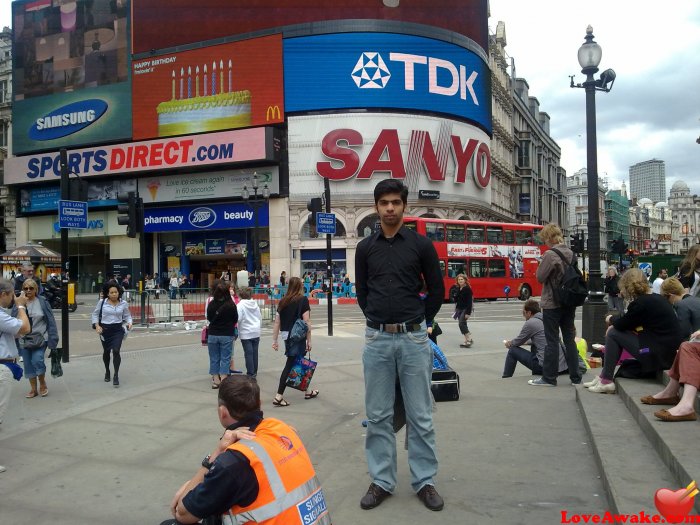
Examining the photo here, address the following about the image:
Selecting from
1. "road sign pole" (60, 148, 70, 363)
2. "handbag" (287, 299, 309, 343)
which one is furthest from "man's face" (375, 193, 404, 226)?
"road sign pole" (60, 148, 70, 363)

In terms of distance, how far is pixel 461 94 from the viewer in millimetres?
42812

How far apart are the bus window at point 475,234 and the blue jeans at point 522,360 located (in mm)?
21568

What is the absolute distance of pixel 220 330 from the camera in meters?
8.61

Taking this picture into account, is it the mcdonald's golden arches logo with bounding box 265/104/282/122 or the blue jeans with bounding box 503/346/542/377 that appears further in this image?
the mcdonald's golden arches logo with bounding box 265/104/282/122

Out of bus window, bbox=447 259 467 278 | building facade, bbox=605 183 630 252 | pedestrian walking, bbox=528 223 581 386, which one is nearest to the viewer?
pedestrian walking, bbox=528 223 581 386

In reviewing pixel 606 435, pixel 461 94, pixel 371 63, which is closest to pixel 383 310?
pixel 606 435

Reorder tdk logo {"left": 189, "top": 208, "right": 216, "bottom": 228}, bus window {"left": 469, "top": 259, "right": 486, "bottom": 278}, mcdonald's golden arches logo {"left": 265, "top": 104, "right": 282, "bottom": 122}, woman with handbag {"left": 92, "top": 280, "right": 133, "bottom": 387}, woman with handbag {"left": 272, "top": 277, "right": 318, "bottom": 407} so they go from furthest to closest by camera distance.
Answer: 1. tdk logo {"left": 189, "top": 208, "right": 216, "bottom": 228}
2. mcdonald's golden arches logo {"left": 265, "top": 104, "right": 282, "bottom": 122}
3. bus window {"left": 469, "top": 259, "right": 486, "bottom": 278}
4. woman with handbag {"left": 92, "top": 280, "right": 133, "bottom": 387}
5. woman with handbag {"left": 272, "top": 277, "right": 318, "bottom": 407}

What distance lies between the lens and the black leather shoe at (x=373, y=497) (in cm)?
382

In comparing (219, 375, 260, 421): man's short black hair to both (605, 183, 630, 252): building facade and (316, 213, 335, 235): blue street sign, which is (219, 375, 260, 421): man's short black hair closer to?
(316, 213, 335, 235): blue street sign

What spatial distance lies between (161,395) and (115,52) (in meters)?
45.3

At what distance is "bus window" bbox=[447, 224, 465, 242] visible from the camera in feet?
94.6

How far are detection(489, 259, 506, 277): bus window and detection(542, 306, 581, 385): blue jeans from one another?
77.1 feet

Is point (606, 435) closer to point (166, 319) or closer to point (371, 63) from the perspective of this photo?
point (166, 319)

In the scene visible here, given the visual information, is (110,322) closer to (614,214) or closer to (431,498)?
(431,498)
